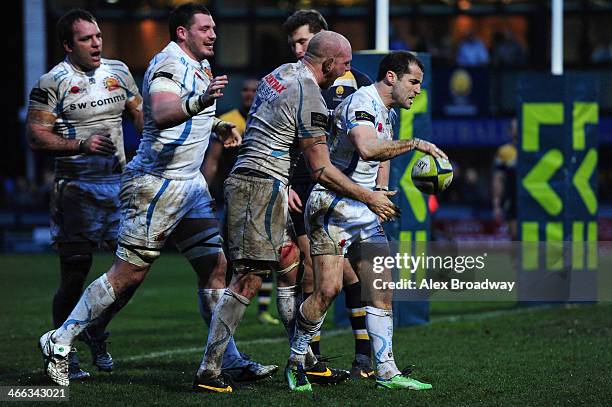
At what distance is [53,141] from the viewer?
8781mm

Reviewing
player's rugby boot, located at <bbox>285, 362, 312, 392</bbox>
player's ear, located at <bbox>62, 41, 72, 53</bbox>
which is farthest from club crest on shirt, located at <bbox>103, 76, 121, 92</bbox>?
player's rugby boot, located at <bbox>285, 362, 312, 392</bbox>

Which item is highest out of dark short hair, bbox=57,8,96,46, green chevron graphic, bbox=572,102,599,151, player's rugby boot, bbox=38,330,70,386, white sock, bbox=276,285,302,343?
dark short hair, bbox=57,8,96,46

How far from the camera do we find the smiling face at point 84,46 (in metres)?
8.99

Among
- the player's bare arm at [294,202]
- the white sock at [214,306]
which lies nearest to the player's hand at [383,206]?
the player's bare arm at [294,202]

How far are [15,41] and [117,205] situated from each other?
86.4ft

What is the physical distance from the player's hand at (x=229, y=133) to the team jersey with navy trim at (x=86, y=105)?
0.89 meters

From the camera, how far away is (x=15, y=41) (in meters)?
34.4

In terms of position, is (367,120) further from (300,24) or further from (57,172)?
(57,172)

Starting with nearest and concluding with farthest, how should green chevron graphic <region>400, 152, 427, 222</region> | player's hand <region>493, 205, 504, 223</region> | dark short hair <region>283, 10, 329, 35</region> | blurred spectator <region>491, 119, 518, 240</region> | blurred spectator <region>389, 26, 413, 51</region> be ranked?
dark short hair <region>283, 10, 329, 35</region>, green chevron graphic <region>400, 152, 427, 222</region>, blurred spectator <region>491, 119, 518, 240</region>, player's hand <region>493, 205, 504, 223</region>, blurred spectator <region>389, 26, 413, 51</region>

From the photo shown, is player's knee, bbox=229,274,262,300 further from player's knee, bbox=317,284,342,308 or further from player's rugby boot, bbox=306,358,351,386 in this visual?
player's rugby boot, bbox=306,358,351,386

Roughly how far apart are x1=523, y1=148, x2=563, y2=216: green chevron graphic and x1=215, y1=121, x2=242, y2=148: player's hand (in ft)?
20.6

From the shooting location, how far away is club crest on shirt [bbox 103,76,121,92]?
9.13 metres

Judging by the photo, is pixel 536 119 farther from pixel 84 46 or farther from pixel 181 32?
pixel 181 32

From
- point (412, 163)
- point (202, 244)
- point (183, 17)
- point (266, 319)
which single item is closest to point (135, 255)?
point (202, 244)
